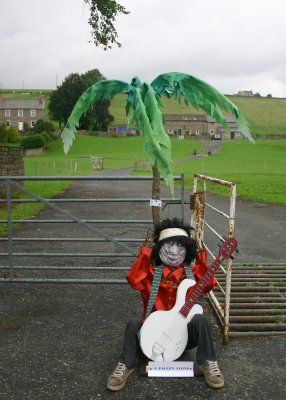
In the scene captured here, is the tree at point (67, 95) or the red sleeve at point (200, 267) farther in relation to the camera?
the tree at point (67, 95)

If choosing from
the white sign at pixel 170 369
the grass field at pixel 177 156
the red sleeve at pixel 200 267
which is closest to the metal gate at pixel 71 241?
the red sleeve at pixel 200 267

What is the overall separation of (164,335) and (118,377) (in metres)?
0.49

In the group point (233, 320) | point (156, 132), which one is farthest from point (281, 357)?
point (156, 132)

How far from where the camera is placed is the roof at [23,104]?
105438mm

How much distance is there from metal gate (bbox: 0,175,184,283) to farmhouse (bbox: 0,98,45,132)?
94809 mm

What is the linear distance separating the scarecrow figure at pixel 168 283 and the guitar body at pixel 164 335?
0.29 feet

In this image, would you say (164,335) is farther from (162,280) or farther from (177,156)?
(177,156)

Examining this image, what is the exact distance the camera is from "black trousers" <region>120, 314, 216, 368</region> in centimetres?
388

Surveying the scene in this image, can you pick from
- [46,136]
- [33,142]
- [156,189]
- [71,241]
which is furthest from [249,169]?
[46,136]

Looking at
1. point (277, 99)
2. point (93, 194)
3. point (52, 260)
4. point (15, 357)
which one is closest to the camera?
point (15, 357)

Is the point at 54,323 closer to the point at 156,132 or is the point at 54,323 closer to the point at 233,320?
the point at 233,320

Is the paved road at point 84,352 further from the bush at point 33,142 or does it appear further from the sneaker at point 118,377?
the bush at point 33,142

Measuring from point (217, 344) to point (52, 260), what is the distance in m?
4.06

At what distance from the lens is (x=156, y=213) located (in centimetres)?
516
